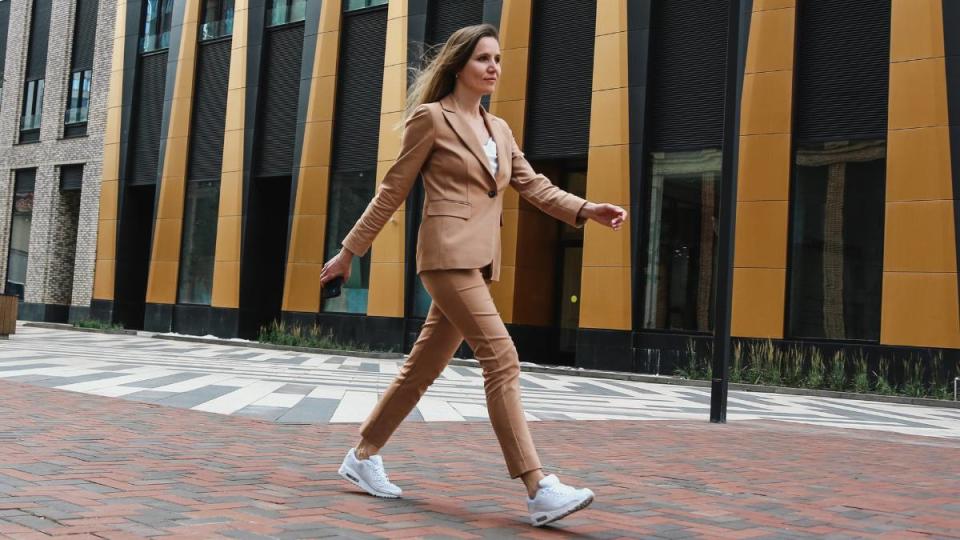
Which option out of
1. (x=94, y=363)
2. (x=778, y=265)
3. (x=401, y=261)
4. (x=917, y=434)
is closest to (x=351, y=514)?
(x=917, y=434)

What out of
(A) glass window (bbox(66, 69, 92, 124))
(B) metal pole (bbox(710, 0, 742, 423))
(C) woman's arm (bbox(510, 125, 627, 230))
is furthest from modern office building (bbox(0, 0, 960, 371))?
(C) woman's arm (bbox(510, 125, 627, 230))

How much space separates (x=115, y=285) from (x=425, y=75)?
83.5 ft

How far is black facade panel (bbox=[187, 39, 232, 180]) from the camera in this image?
25438mm

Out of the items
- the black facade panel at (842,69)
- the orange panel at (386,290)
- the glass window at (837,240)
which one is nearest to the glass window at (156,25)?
the orange panel at (386,290)

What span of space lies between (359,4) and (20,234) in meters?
16.6

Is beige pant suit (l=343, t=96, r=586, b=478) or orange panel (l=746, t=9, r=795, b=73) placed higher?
orange panel (l=746, t=9, r=795, b=73)

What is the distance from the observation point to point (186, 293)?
84.4 feet

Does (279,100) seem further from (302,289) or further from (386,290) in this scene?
(386,290)

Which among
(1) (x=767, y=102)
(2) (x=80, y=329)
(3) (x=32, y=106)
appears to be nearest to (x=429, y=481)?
(1) (x=767, y=102)

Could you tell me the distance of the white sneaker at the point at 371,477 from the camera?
4.17 m

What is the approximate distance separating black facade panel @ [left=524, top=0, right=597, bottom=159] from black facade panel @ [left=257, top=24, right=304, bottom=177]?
6900mm

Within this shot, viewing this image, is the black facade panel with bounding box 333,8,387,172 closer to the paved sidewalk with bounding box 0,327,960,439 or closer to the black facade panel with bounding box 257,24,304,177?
the black facade panel with bounding box 257,24,304,177

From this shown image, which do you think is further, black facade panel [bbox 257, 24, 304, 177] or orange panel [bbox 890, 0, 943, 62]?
black facade panel [bbox 257, 24, 304, 177]

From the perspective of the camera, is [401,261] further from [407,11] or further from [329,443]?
[329,443]
